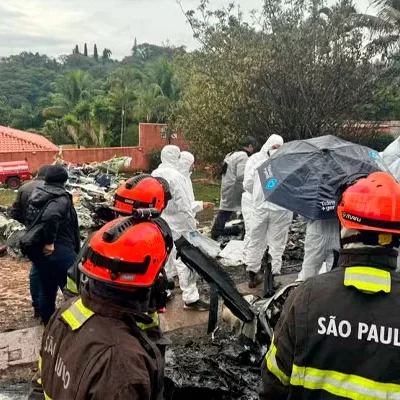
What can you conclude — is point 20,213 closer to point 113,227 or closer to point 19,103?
point 113,227

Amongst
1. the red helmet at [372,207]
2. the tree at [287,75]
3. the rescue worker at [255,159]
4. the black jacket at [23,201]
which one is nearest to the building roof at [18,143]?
the tree at [287,75]

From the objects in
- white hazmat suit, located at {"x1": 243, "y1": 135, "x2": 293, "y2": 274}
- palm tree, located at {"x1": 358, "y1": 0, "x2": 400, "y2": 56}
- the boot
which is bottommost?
the boot

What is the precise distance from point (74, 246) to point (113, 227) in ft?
10.6

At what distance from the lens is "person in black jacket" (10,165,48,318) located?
4.89m

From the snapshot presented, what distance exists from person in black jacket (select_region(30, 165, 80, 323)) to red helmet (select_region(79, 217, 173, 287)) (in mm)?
2898

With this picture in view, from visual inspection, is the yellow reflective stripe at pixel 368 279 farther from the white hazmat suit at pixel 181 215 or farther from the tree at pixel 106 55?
the tree at pixel 106 55

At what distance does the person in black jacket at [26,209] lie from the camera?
16.1 ft

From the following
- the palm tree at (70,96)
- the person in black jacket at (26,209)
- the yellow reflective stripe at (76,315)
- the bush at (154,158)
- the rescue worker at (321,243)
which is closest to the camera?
the yellow reflective stripe at (76,315)

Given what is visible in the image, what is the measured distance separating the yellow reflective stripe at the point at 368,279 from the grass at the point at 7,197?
444 inches

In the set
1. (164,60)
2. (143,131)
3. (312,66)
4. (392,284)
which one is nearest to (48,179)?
(392,284)

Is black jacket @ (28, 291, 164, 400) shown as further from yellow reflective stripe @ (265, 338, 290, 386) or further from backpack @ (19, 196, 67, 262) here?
backpack @ (19, 196, 67, 262)

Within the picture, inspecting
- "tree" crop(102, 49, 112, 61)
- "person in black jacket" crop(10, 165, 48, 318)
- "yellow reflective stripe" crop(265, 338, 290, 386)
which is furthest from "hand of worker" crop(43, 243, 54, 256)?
"tree" crop(102, 49, 112, 61)

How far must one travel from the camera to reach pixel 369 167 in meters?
4.29

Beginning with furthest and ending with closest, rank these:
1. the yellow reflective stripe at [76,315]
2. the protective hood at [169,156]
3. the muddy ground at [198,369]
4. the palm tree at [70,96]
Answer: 1. the palm tree at [70,96]
2. the protective hood at [169,156]
3. the muddy ground at [198,369]
4. the yellow reflective stripe at [76,315]
